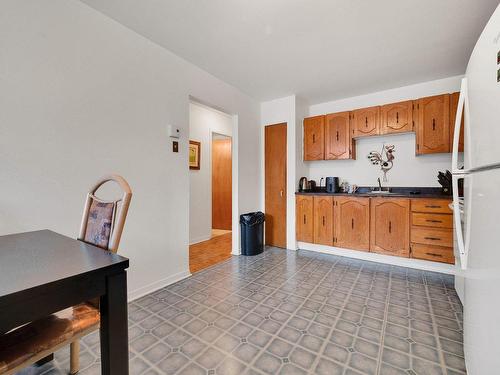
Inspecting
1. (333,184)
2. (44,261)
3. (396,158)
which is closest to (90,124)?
(44,261)

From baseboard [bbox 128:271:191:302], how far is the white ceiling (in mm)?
2383

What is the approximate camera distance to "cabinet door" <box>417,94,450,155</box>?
2.88 meters

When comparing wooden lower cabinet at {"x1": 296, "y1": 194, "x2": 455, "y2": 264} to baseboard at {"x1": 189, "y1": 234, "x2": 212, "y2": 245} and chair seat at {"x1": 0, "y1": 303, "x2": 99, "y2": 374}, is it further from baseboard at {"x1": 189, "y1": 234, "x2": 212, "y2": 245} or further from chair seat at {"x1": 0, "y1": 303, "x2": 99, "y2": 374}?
chair seat at {"x1": 0, "y1": 303, "x2": 99, "y2": 374}

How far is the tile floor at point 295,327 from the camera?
4.58 feet

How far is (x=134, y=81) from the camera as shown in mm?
2174

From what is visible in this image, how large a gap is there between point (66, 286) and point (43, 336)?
45cm

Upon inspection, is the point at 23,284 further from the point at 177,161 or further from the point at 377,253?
the point at 377,253

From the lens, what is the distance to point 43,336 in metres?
0.94

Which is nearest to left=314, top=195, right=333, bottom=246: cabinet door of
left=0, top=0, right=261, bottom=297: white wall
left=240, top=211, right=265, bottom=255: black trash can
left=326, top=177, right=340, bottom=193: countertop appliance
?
left=326, top=177, right=340, bottom=193: countertop appliance

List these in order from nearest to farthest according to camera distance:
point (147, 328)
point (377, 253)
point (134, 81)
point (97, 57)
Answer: point (147, 328) → point (97, 57) → point (134, 81) → point (377, 253)

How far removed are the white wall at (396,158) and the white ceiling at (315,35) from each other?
0.67ft

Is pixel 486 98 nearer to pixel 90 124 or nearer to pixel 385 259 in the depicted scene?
pixel 90 124

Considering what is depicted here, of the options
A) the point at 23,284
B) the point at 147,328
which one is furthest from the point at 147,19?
the point at 147,328

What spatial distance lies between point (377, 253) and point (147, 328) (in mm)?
2802
